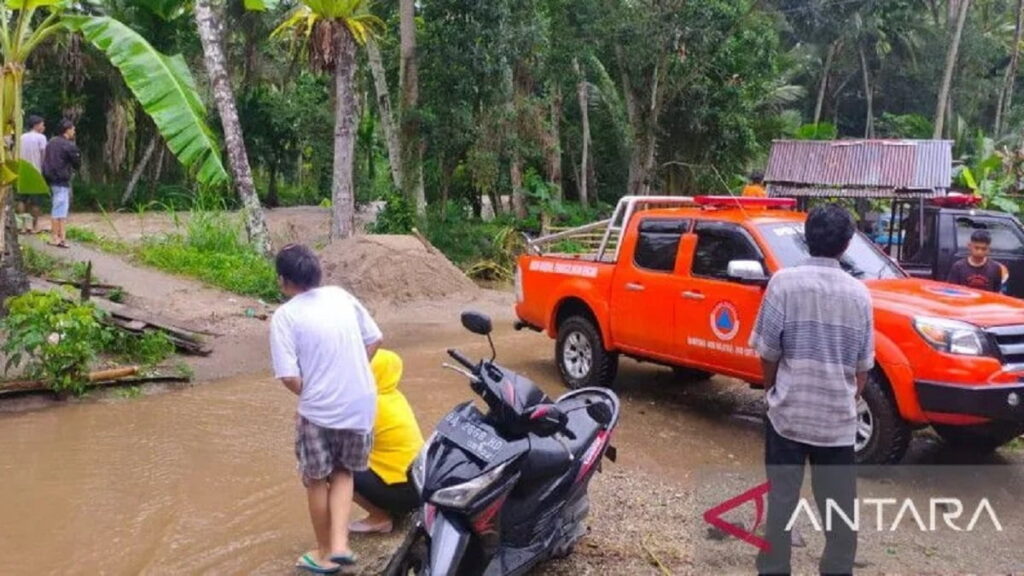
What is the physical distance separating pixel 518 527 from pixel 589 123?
76.5 ft

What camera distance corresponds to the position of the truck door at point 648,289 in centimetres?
774

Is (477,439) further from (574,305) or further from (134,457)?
(574,305)

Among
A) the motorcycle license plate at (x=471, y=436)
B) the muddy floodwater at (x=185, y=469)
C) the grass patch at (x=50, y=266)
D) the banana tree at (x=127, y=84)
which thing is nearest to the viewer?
the motorcycle license plate at (x=471, y=436)

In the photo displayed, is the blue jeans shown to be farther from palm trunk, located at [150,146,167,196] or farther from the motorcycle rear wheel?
the motorcycle rear wheel

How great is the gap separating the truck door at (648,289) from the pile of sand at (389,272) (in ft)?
20.8

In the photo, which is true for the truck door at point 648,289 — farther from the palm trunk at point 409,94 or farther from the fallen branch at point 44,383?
the palm trunk at point 409,94

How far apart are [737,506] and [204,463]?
12.7 feet

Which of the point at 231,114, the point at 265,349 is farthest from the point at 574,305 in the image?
the point at 231,114

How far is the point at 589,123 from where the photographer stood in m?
26.6

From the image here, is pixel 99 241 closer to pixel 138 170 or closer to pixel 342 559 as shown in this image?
pixel 138 170

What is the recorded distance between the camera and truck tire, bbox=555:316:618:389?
8.53m

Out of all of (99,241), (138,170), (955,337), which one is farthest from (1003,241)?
(138,170)

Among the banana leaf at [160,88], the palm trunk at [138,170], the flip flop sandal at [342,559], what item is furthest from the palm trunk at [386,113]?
the flip flop sandal at [342,559]

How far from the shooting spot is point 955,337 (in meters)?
5.71
